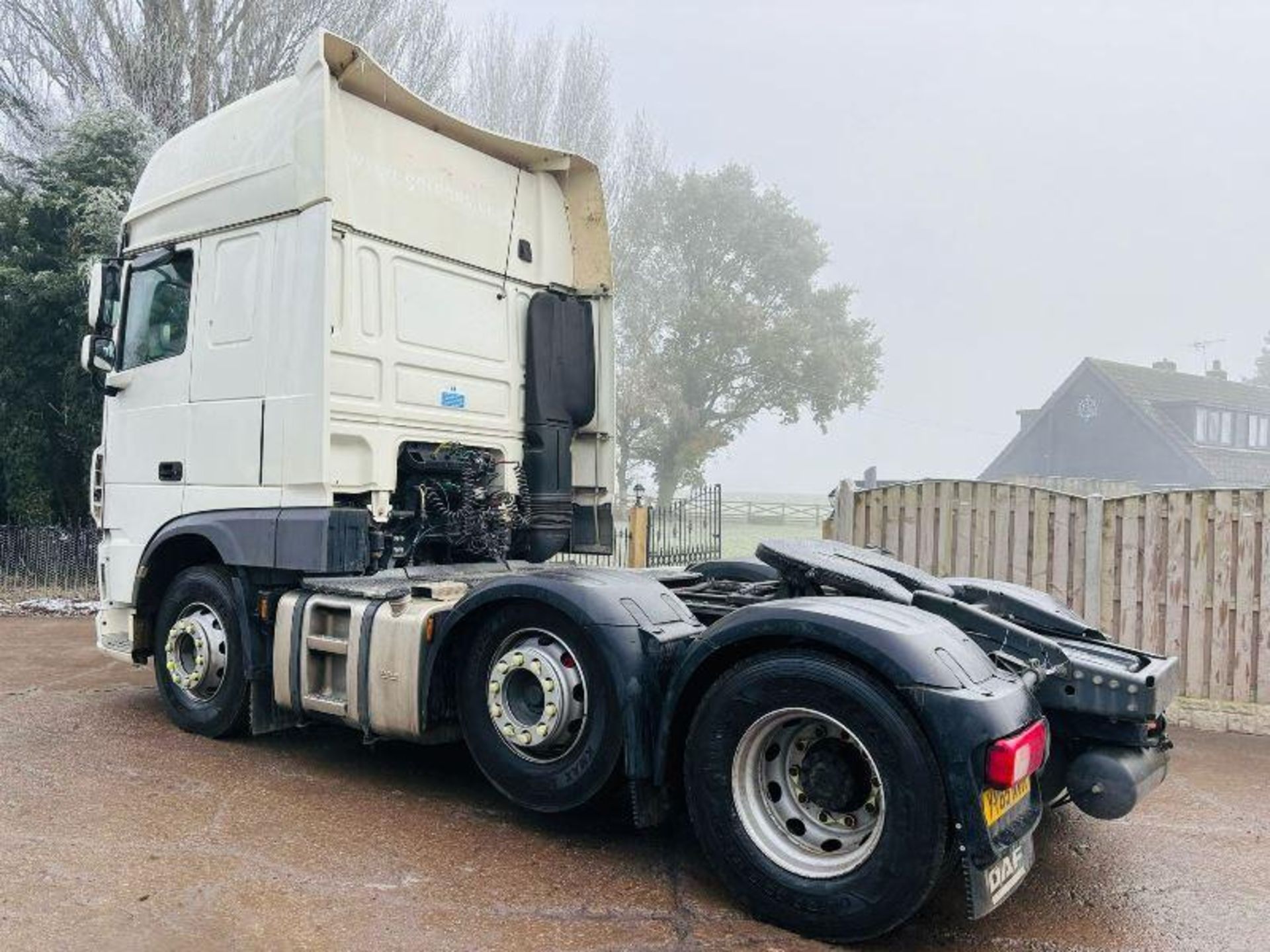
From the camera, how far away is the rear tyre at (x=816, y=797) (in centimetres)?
321

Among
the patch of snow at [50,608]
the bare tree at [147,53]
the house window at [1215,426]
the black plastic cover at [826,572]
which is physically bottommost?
the patch of snow at [50,608]

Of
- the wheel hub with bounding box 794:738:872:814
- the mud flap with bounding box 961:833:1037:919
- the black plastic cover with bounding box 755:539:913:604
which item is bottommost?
the mud flap with bounding box 961:833:1037:919

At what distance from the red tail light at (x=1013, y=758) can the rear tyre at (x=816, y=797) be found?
0.57 ft

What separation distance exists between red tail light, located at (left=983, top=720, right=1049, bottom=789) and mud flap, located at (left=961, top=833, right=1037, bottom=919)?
242 millimetres

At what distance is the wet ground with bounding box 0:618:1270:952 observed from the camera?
3.40 m

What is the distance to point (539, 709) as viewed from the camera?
427 centimetres

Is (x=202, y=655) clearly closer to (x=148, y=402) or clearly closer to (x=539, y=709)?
(x=148, y=402)

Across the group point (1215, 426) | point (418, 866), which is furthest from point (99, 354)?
point (1215, 426)

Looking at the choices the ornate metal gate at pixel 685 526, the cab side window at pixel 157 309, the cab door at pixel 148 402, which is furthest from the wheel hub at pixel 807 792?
the ornate metal gate at pixel 685 526

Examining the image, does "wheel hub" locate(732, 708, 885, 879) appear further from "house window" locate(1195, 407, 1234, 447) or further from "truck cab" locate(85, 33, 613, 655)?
"house window" locate(1195, 407, 1234, 447)

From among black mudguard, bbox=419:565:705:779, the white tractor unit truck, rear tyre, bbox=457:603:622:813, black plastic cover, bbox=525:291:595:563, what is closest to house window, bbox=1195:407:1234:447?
black plastic cover, bbox=525:291:595:563

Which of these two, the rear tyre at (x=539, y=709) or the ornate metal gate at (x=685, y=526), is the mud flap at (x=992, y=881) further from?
the ornate metal gate at (x=685, y=526)

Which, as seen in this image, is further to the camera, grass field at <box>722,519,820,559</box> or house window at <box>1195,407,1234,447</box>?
house window at <box>1195,407,1234,447</box>

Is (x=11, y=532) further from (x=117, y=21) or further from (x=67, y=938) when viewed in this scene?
(x=67, y=938)
